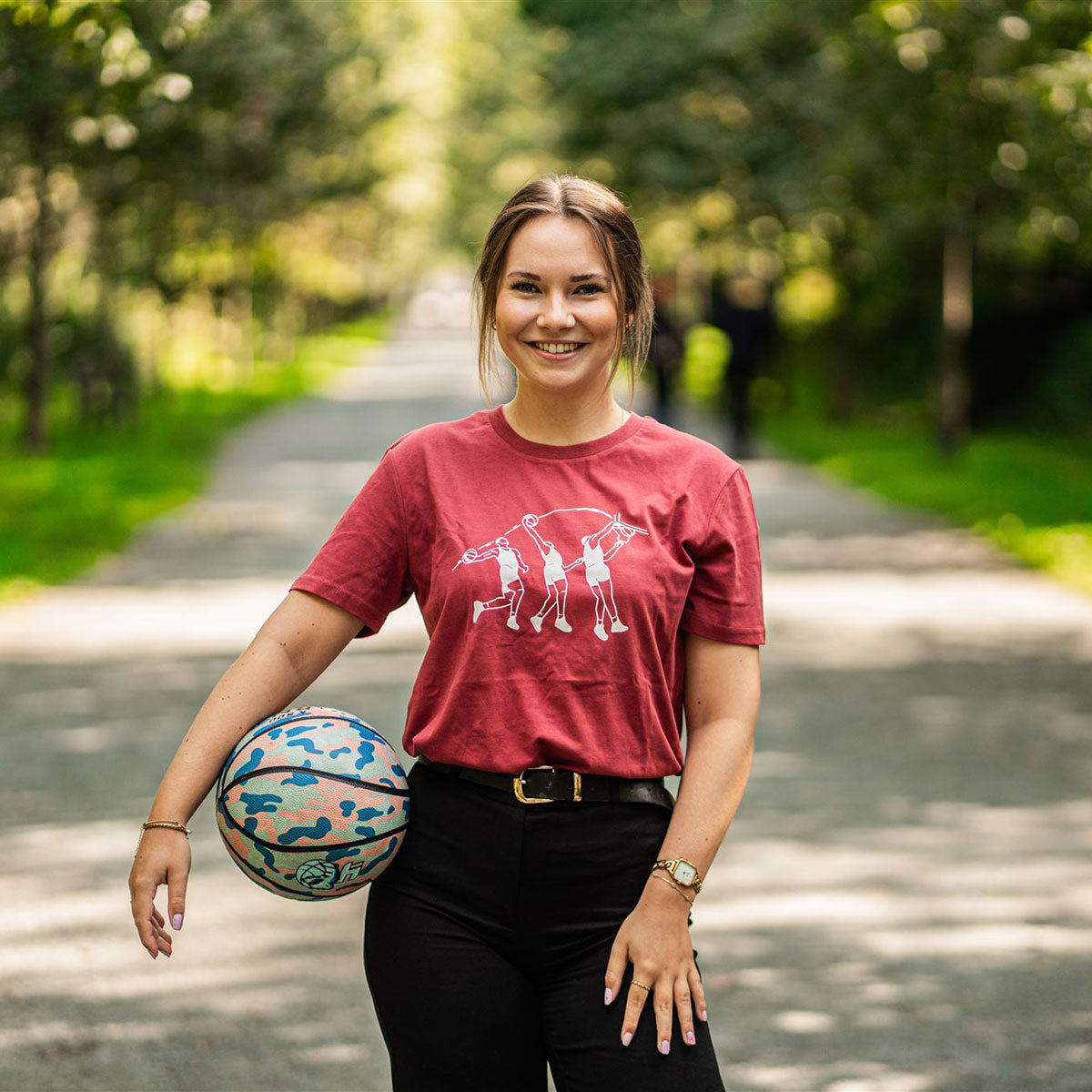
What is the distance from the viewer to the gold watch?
2643 millimetres

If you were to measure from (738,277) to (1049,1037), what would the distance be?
700 inches

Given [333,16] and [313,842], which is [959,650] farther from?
[333,16]

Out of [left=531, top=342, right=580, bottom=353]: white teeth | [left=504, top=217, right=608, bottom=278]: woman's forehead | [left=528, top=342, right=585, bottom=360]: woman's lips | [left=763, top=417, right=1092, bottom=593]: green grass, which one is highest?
[left=504, top=217, right=608, bottom=278]: woman's forehead

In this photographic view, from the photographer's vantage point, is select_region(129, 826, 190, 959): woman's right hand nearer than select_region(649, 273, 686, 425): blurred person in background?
Yes

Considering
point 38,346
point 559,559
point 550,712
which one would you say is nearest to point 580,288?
point 559,559

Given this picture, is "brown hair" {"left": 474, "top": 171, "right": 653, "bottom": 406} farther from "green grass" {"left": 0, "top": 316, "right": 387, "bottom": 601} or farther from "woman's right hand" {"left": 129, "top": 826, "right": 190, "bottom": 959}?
"green grass" {"left": 0, "top": 316, "right": 387, "bottom": 601}

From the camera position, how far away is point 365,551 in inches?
111

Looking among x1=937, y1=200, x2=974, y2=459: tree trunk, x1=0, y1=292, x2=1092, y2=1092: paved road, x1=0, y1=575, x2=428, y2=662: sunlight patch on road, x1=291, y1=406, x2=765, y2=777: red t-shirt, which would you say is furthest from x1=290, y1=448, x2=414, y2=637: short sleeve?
x1=937, y1=200, x2=974, y2=459: tree trunk

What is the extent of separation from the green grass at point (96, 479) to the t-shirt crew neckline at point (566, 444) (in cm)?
900

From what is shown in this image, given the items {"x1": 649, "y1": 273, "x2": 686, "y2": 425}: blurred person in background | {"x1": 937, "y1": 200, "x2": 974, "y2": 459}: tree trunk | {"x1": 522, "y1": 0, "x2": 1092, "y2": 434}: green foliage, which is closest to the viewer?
{"x1": 522, "y1": 0, "x2": 1092, "y2": 434}: green foliage

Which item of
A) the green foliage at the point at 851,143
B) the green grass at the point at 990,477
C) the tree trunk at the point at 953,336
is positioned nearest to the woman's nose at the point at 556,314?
the green foliage at the point at 851,143

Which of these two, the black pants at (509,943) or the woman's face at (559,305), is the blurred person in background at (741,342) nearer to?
the woman's face at (559,305)

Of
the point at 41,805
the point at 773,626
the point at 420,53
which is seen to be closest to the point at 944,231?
the point at 773,626

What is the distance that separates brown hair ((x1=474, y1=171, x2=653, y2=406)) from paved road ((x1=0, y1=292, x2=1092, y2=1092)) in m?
2.16
